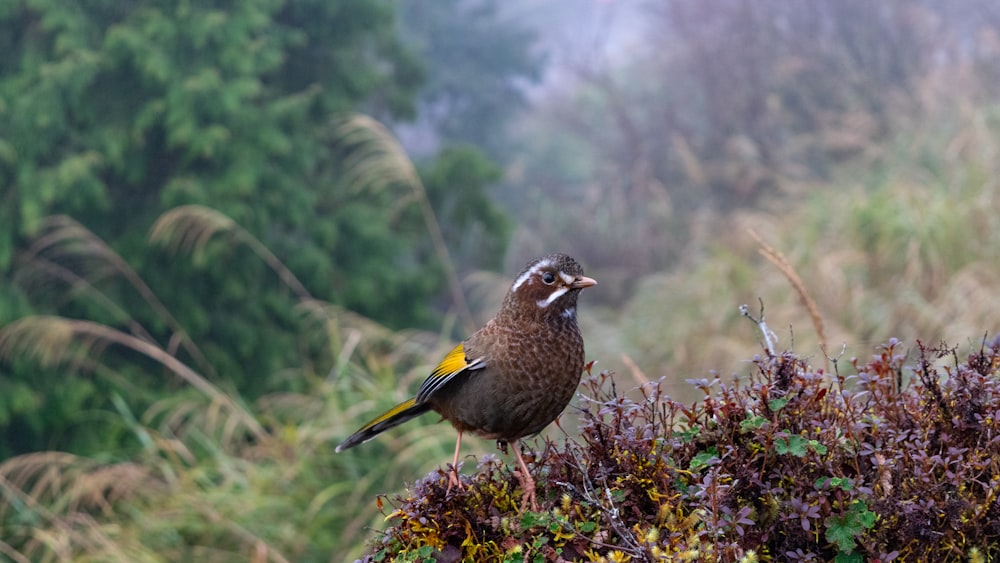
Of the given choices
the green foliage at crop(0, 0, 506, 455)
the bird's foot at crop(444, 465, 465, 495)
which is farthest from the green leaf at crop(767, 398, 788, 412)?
the green foliage at crop(0, 0, 506, 455)

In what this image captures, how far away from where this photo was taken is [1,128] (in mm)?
8859

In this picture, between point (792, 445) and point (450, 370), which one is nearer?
point (792, 445)

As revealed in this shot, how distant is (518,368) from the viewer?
242 cm

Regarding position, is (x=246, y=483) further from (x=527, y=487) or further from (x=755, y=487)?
(x=755, y=487)

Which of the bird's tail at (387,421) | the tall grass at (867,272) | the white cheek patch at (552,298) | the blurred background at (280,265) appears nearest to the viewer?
the white cheek patch at (552,298)

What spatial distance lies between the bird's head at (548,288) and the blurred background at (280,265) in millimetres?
2393

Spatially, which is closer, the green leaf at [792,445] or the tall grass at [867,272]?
the green leaf at [792,445]

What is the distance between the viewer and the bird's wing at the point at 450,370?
2512 mm

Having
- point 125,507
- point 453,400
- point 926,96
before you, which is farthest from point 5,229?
point 926,96

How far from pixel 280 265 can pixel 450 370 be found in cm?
418

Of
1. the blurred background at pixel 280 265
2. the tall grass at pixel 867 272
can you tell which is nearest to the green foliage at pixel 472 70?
the blurred background at pixel 280 265

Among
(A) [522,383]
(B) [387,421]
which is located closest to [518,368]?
(A) [522,383]

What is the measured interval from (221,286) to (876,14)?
10.8 metres

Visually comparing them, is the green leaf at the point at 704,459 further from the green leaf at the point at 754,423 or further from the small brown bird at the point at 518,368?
the small brown bird at the point at 518,368
